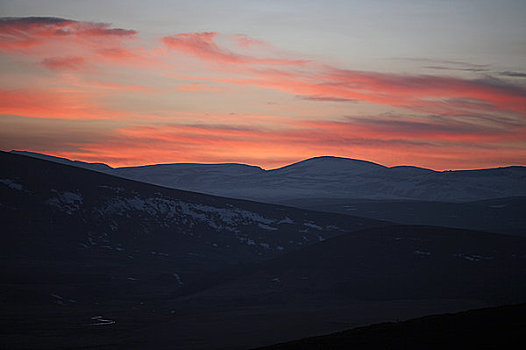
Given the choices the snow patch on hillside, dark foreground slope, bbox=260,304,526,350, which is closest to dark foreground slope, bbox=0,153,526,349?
the snow patch on hillside

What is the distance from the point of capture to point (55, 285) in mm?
109500

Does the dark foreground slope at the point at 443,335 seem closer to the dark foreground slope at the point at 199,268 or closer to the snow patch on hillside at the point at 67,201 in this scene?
the dark foreground slope at the point at 199,268

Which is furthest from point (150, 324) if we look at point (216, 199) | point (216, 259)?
point (216, 199)

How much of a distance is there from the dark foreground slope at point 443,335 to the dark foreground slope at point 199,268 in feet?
79.7

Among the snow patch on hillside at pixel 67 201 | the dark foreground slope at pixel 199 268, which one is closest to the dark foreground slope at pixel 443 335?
the dark foreground slope at pixel 199 268

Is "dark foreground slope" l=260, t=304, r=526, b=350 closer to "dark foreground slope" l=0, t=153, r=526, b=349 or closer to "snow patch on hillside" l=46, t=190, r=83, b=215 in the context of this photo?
"dark foreground slope" l=0, t=153, r=526, b=349

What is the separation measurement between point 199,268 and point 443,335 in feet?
323

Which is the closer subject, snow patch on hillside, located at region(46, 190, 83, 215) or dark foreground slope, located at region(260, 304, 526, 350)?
dark foreground slope, located at region(260, 304, 526, 350)

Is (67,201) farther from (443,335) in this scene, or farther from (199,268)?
(443,335)

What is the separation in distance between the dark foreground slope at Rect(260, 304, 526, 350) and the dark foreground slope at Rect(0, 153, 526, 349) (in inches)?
956

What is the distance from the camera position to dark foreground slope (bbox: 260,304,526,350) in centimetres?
4034

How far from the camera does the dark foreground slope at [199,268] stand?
82562 mm

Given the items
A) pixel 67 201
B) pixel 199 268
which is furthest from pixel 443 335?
pixel 67 201

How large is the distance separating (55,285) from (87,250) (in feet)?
110
